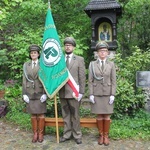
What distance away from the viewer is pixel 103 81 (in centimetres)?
457

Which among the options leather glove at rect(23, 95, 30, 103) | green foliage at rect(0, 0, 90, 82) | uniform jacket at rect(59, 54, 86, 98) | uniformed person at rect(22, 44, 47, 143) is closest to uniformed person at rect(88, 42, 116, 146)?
uniform jacket at rect(59, 54, 86, 98)

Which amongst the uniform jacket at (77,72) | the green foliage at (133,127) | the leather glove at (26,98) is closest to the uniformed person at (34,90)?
the leather glove at (26,98)

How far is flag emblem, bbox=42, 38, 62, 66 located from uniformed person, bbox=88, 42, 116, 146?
66 centimetres

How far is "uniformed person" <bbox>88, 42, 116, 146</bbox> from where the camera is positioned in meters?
4.55

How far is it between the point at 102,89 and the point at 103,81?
14cm

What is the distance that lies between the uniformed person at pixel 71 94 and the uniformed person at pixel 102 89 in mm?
190

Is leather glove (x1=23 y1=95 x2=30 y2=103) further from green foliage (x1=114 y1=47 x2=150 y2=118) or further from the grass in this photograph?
green foliage (x1=114 y1=47 x2=150 y2=118)

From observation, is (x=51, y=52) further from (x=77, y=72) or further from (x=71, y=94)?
(x=71, y=94)

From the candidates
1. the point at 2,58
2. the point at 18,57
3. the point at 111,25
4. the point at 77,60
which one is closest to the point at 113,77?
the point at 77,60

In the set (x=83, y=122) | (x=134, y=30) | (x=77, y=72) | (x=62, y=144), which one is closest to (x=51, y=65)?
(x=77, y=72)

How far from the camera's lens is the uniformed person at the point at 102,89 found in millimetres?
4551

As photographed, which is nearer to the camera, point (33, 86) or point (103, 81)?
point (103, 81)

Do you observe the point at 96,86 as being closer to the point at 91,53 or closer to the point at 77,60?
the point at 77,60

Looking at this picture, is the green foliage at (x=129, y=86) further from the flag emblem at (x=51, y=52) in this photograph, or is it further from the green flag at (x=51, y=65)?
the flag emblem at (x=51, y=52)
